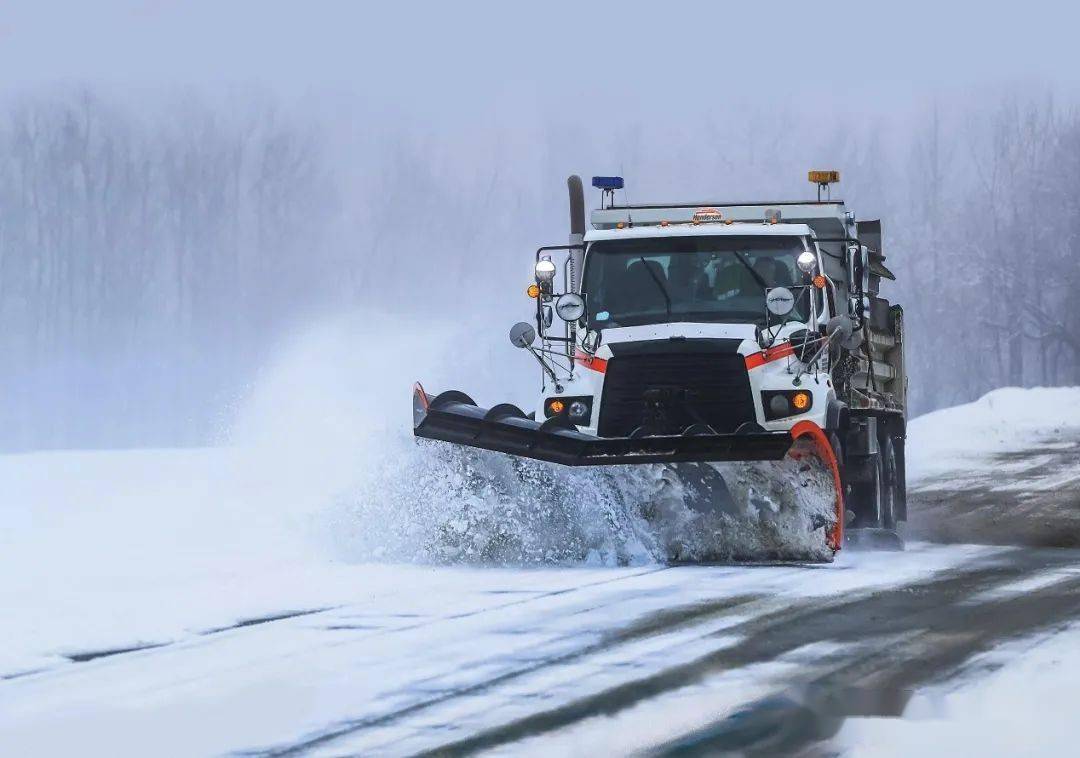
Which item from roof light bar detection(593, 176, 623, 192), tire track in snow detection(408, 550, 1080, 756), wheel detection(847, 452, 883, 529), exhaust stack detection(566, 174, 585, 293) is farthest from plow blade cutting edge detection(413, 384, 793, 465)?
roof light bar detection(593, 176, 623, 192)

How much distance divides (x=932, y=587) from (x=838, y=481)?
51.0 inches

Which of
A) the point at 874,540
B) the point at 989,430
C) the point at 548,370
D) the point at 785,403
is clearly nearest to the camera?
the point at 785,403

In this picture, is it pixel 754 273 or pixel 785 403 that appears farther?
pixel 754 273

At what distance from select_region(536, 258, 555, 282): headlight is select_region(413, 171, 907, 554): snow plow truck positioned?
13mm

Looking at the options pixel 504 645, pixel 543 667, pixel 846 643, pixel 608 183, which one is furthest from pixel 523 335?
pixel 543 667

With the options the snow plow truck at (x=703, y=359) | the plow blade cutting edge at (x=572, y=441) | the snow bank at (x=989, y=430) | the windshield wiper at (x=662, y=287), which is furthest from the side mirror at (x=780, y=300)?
the snow bank at (x=989, y=430)

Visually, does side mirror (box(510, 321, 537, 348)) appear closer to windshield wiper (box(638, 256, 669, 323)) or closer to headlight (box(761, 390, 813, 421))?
windshield wiper (box(638, 256, 669, 323))

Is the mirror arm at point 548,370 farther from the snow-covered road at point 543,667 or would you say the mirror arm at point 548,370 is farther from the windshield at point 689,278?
the snow-covered road at point 543,667

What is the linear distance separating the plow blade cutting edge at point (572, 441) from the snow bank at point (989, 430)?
1152cm

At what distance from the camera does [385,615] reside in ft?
30.1

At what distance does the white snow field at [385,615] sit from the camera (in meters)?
6.14

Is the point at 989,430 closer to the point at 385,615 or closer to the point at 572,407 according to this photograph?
the point at 572,407

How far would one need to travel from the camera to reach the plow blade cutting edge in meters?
11.0

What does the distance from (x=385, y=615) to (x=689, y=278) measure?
4380 mm
